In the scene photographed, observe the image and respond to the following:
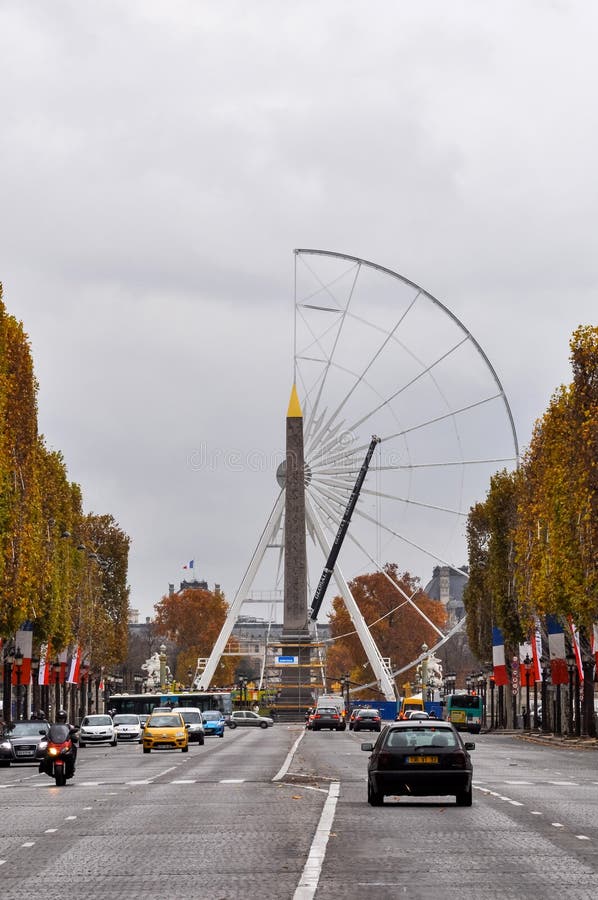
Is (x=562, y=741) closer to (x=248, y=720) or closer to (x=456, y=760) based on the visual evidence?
(x=456, y=760)

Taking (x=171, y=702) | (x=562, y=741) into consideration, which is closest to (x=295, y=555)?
(x=171, y=702)

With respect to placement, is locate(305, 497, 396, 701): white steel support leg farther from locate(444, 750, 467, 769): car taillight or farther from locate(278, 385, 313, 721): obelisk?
→ locate(444, 750, 467, 769): car taillight

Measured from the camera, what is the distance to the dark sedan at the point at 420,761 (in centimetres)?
2681

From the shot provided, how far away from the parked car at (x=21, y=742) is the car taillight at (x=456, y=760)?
27734 millimetres

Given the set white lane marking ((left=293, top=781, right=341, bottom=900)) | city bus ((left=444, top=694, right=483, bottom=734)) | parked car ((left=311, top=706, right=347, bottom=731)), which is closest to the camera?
white lane marking ((left=293, top=781, right=341, bottom=900))

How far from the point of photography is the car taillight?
26938 millimetres

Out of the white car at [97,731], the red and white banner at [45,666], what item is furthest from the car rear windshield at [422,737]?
the red and white banner at [45,666]

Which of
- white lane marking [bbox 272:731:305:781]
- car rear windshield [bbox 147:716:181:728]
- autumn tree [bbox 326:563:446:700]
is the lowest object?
white lane marking [bbox 272:731:305:781]

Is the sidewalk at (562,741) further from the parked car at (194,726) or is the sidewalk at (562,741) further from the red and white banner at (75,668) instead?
the red and white banner at (75,668)

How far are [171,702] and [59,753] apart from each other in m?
86.9

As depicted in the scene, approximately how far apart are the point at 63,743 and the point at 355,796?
32.8 ft

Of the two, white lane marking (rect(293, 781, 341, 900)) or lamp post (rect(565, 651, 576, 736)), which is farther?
lamp post (rect(565, 651, 576, 736))

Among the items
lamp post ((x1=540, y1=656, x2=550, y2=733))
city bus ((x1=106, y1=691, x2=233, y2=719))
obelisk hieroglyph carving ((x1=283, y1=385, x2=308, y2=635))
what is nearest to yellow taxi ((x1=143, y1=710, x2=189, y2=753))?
lamp post ((x1=540, y1=656, x2=550, y2=733))

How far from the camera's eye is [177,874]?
658 inches
